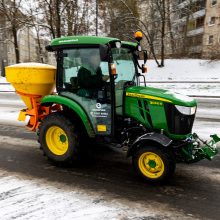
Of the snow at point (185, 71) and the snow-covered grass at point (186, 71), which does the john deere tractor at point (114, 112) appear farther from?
the snow-covered grass at point (186, 71)

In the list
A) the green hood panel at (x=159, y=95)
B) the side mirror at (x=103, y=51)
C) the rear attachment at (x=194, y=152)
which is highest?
the side mirror at (x=103, y=51)

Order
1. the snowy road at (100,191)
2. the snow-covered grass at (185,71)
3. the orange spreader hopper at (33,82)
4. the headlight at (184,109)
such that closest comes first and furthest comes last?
the snowy road at (100,191), the headlight at (184,109), the orange spreader hopper at (33,82), the snow-covered grass at (185,71)

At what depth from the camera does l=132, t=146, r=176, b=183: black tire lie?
419 cm

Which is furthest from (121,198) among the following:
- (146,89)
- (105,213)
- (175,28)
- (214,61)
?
(175,28)

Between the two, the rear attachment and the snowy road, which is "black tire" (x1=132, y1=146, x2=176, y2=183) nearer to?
the snowy road

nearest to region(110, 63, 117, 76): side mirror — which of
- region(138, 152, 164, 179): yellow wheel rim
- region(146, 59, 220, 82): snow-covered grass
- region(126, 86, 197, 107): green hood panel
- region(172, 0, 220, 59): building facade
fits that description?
region(126, 86, 197, 107): green hood panel

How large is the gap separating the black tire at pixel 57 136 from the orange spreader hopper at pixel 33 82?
470 mm

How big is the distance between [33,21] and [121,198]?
24050 millimetres

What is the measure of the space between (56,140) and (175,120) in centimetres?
206

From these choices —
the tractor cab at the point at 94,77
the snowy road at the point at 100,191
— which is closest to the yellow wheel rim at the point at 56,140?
the snowy road at the point at 100,191

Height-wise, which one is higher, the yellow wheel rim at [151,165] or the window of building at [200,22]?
the window of building at [200,22]

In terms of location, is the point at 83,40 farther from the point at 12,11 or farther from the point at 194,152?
the point at 12,11

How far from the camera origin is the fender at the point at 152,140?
4.18 m

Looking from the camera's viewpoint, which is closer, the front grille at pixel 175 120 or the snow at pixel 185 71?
the front grille at pixel 175 120
